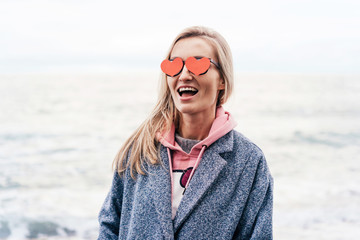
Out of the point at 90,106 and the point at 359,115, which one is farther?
the point at 90,106

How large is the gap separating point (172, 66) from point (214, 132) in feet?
1.19

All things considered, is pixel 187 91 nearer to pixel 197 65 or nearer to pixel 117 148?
pixel 197 65

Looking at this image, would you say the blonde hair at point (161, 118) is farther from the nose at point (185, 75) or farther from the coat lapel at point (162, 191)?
the nose at point (185, 75)

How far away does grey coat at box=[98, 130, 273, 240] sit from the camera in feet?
5.91

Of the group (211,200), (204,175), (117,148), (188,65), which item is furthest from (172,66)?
(117,148)

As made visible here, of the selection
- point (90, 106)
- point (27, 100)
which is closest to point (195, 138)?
point (90, 106)

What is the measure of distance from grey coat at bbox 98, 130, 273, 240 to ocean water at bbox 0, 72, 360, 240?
0.35 meters

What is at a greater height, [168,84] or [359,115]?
[168,84]

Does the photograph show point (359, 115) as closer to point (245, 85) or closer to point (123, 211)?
point (245, 85)

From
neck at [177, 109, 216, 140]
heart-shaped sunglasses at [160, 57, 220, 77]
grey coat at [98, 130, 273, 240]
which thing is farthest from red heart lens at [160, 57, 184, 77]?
grey coat at [98, 130, 273, 240]

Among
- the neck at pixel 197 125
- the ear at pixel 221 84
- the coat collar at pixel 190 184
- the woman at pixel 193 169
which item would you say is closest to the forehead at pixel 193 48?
the woman at pixel 193 169

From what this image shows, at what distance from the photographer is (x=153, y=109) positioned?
2156 mm

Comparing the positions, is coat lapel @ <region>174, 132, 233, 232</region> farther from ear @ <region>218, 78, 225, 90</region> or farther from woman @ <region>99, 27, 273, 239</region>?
ear @ <region>218, 78, 225, 90</region>

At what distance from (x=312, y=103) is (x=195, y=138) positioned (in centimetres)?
1832
